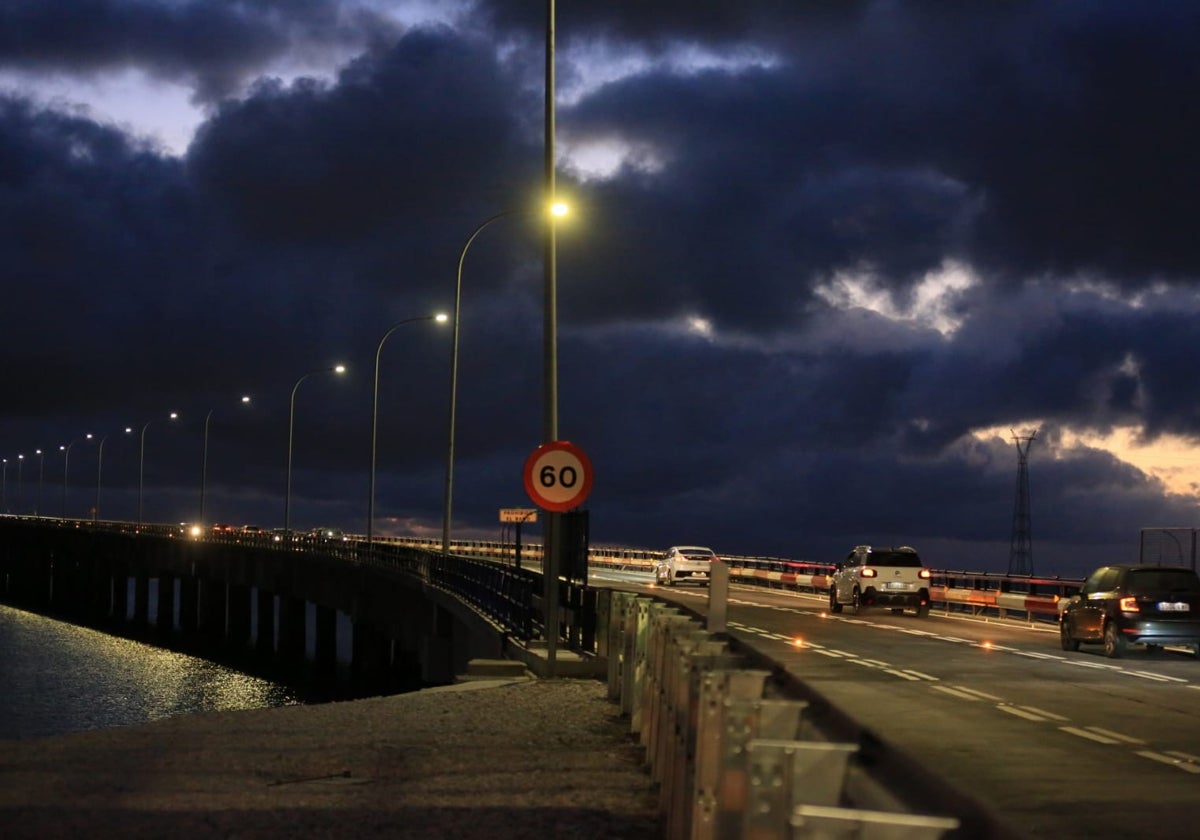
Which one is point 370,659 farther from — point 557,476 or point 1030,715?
point 1030,715

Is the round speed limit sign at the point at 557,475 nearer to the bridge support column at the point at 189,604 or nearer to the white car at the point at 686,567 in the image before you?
the white car at the point at 686,567

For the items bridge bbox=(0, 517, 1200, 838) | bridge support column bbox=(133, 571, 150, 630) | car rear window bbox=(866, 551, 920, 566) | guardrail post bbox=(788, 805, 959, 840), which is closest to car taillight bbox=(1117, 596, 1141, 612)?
bridge bbox=(0, 517, 1200, 838)

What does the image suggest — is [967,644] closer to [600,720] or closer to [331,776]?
[600,720]

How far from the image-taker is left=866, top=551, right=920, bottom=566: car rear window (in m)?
43.6

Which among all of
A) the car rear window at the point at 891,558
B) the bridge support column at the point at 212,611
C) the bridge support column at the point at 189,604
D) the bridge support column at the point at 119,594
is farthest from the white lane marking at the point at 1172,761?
the bridge support column at the point at 119,594

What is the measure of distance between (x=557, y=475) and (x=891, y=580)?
25.3 metres

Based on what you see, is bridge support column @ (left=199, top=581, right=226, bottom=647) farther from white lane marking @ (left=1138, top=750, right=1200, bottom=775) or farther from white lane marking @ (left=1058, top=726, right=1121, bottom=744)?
white lane marking @ (left=1138, top=750, right=1200, bottom=775)

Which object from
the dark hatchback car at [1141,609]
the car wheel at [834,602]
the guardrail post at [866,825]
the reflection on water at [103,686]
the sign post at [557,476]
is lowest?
the reflection on water at [103,686]

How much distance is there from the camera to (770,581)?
7075 centimetres

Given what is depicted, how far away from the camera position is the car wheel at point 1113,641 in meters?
28.8

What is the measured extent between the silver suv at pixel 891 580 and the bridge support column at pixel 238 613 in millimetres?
70427

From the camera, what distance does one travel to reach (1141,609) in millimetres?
28578

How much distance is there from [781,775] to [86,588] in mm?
142966

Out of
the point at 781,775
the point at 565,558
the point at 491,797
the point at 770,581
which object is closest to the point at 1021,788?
the point at 491,797
